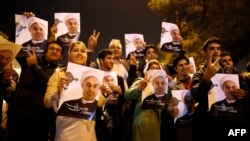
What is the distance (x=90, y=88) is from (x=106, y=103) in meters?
1.09

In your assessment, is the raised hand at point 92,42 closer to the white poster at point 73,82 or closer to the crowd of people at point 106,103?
the crowd of people at point 106,103

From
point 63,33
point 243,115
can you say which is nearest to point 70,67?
point 63,33

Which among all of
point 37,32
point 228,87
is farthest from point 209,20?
point 37,32

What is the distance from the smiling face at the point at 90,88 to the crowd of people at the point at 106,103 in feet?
0.04

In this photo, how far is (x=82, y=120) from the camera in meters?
5.28

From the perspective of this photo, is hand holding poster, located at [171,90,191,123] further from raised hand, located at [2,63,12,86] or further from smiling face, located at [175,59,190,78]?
raised hand, located at [2,63,12,86]

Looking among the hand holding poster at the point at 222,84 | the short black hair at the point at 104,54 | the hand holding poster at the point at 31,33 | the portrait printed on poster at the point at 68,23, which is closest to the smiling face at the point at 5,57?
the hand holding poster at the point at 31,33

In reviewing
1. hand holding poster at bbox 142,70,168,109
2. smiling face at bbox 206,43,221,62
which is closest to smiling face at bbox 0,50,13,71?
hand holding poster at bbox 142,70,168,109

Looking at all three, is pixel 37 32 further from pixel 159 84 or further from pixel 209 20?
pixel 209 20

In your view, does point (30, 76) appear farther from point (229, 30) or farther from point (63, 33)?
point (229, 30)

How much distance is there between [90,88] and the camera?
5.20 m

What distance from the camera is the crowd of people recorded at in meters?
5.25

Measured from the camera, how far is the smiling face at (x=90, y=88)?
5.20 m

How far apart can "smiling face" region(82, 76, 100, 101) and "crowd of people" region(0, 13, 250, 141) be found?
0.01m
